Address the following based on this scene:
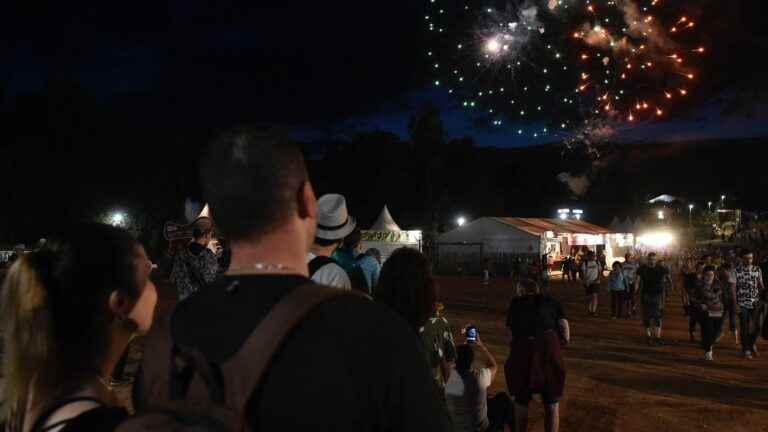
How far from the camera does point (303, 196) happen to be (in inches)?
61.8

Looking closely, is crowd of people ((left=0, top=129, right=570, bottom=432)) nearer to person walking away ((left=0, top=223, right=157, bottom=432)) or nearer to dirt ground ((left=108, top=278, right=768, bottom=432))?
person walking away ((left=0, top=223, right=157, bottom=432))

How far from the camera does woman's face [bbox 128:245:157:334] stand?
182 centimetres

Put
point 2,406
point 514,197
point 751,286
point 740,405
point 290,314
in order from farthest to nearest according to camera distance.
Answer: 1. point 514,197
2. point 751,286
3. point 740,405
4. point 2,406
5. point 290,314

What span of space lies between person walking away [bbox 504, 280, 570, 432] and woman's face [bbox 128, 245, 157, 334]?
4419 millimetres

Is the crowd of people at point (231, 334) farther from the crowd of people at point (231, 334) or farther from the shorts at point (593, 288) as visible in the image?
the shorts at point (593, 288)

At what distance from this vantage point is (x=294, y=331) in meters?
1.33

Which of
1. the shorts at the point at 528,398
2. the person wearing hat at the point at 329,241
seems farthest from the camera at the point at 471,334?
the shorts at the point at 528,398

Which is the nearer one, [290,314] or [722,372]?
[290,314]

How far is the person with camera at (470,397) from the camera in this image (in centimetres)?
458

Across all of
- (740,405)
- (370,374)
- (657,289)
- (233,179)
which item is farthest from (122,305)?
(657,289)

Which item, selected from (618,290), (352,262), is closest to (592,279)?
(618,290)

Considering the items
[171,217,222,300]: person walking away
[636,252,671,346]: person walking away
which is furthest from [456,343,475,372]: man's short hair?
[636,252,671,346]: person walking away

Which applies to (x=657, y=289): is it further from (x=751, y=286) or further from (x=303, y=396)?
(x=303, y=396)

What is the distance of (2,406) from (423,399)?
1.19 metres
